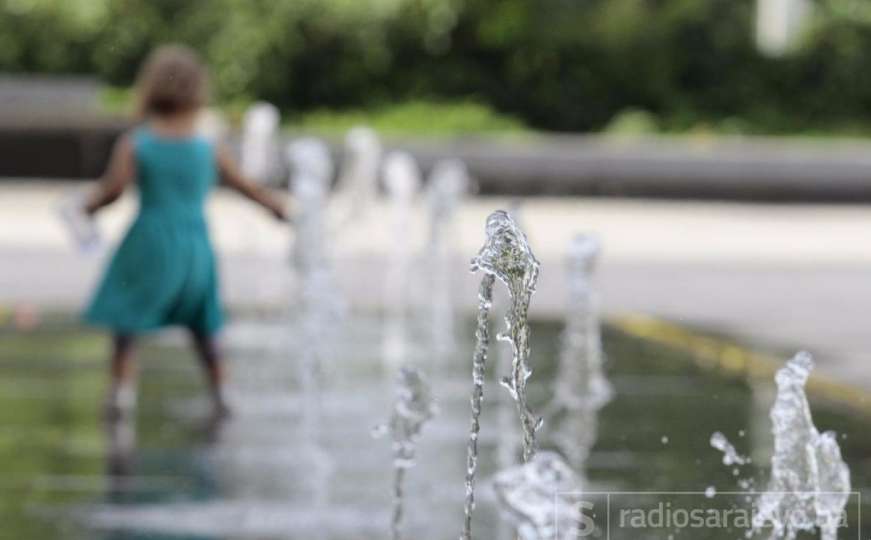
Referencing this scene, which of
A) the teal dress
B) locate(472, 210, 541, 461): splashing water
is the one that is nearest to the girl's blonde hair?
the teal dress

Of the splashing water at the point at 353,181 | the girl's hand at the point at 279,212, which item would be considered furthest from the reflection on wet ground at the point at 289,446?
the splashing water at the point at 353,181

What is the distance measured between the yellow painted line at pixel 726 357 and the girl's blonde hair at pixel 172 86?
3.15 meters

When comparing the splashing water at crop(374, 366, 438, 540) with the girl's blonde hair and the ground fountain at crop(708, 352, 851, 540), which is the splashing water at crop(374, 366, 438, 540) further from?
the girl's blonde hair

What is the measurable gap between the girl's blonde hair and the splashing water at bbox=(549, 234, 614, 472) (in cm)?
165

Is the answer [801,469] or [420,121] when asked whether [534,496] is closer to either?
[801,469]

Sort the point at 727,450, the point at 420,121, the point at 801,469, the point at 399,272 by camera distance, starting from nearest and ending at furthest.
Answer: the point at 801,469 → the point at 727,450 → the point at 399,272 → the point at 420,121

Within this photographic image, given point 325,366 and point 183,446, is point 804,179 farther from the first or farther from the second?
point 183,446

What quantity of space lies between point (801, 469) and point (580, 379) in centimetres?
481

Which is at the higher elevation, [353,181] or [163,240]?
[353,181]

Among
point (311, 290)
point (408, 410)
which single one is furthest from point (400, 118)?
point (408, 410)

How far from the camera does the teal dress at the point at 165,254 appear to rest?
9.96 metres

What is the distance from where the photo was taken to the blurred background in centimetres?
910

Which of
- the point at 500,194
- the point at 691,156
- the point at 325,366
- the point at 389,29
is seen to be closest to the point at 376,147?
the point at 500,194

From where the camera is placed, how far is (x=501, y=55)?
38188 millimetres
